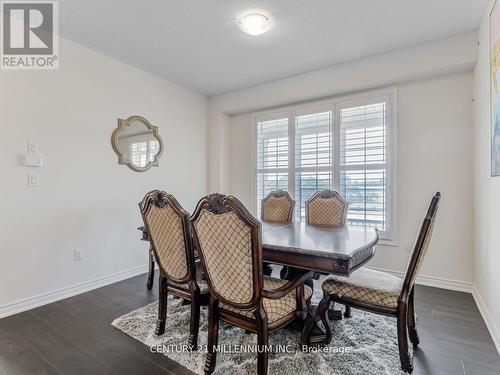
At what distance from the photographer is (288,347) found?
1897 mm

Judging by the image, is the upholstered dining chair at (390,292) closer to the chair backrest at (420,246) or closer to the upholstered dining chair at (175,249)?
the chair backrest at (420,246)

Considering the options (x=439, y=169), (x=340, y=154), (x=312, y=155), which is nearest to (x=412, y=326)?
(x=439, y=169)

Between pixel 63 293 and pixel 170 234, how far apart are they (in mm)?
1813

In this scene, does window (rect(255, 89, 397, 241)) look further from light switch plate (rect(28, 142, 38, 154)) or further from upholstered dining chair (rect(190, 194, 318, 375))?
light switch plate (rect(28, 142, 38, 154))

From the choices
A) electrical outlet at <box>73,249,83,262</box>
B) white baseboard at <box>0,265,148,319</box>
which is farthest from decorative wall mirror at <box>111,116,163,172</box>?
white baseboard at <box>0,265,148,319</box>

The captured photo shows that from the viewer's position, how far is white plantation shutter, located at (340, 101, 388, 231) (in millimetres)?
3438

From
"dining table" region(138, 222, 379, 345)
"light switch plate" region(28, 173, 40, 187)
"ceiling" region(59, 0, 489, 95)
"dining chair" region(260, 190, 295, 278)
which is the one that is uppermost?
"ceiling" region(59, 0, 489, 95)

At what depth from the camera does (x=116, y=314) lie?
2.43 meters

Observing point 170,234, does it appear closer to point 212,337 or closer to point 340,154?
point 212,337

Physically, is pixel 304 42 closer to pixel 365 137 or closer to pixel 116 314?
pixel 365 137

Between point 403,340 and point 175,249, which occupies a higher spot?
point 175,249

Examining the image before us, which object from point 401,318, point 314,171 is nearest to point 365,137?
point 314,171

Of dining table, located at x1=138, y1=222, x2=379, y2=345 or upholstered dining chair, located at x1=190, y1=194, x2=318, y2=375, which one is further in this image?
dining table, located at x1=138, y1=222, x2=379, y2=345

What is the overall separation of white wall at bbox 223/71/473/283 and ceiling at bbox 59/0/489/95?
0.62 meters
